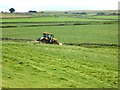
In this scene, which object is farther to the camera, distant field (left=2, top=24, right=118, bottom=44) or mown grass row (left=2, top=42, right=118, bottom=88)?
distant field (left=2, top=24, right=118, bottom=44)

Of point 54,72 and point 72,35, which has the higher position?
point 54,72

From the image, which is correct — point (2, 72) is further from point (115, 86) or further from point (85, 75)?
point (115, 86)

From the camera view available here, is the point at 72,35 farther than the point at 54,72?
Yes

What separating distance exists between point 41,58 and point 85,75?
5.09m

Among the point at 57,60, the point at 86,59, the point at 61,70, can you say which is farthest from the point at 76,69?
the point at 86,59

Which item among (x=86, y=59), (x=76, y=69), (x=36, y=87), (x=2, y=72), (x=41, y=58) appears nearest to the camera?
(x=36, y=87)

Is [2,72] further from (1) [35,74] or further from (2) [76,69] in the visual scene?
(2) [76,69]

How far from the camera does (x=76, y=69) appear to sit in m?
20.7

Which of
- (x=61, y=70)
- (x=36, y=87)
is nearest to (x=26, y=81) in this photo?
(x=36, y=87)

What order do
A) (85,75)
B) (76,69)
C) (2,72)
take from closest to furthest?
(2,72) < (85,75) < (76,69)

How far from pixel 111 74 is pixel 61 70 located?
3393mm

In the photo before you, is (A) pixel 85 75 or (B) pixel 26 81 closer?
(B) pixel 26 81

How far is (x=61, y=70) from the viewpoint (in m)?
19.8

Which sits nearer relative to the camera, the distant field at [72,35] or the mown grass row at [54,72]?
the mown grass row at [54,72]
